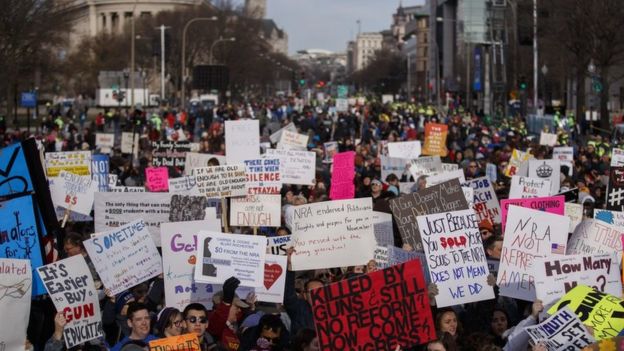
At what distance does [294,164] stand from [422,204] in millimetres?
5922

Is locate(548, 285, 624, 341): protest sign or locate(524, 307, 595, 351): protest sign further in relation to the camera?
locate(548, 285, 624, 341): protest sign

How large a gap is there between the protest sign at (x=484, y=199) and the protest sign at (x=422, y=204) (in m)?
2.40

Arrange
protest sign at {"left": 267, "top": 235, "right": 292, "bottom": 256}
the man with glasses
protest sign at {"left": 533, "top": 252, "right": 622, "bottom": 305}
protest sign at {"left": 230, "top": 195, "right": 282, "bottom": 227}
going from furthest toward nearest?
1. protest sign at {"left": 230, "top": 195, "right": 282, "bottom": 227}
2. protest sign at {"left": 267, "top": 235, "right": 292, "bottom": 256}
3. protest sign at {"left": 533, "top": 252, "right": 622, "bottom": 305}
4. the man with glasses

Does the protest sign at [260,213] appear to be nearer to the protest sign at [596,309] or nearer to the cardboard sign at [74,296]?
the cardboard sign at [74,296]

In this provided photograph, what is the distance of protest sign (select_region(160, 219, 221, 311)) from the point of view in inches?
405

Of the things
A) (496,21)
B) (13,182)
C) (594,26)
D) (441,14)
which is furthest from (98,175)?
(441,14)

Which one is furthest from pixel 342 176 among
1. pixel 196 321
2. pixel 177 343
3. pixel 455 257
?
pixel 177 343

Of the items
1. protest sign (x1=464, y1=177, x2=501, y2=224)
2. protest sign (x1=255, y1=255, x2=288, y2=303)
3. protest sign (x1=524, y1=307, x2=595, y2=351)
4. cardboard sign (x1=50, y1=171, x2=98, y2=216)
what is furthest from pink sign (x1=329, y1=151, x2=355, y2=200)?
protest sign (x1=524, y1=307, x2=595, y2=351)

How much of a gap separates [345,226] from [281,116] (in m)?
40.1

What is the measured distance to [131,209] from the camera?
12594 millimetres

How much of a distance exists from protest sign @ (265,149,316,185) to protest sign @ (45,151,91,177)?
267 centimetres

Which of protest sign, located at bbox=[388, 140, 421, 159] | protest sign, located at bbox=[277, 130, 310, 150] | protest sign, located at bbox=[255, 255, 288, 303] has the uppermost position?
protest sign, located at bbox=[277, 130, 310, 150]

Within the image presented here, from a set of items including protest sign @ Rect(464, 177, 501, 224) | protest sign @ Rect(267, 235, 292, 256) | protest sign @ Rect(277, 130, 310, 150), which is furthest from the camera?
protest sign @ Rect(277, 130, 310, 150)

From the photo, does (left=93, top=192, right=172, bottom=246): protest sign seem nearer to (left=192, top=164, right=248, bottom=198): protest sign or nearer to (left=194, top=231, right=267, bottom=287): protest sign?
(left=192, top=164, right=248, bottom=198): protest sign
